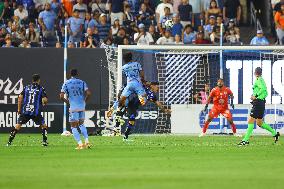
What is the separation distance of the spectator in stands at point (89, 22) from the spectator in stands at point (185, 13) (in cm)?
333

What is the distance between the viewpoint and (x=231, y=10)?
142 ft

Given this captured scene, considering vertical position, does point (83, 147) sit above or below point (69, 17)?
below

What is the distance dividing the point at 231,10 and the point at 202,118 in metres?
5.47

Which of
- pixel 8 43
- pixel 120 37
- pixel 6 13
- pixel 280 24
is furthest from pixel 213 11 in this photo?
pixel 6 13

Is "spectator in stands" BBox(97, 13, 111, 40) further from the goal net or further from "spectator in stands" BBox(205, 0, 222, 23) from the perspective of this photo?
"spectator in stands" BBox(205, 0, 222, 23)

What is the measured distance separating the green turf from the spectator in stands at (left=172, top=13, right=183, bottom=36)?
9.99m

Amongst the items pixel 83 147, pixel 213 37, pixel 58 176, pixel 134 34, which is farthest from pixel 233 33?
pixel 58 176

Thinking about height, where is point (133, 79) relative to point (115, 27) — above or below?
below

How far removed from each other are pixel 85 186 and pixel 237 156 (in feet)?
27.8

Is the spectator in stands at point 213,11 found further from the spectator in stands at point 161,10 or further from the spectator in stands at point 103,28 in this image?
the spectator in stands at point 103,28

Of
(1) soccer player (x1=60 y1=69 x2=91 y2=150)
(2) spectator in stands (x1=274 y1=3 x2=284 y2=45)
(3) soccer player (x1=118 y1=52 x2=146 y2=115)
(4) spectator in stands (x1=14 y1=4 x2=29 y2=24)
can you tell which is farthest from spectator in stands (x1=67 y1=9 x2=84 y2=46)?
(1) soccer player (x1=60 y1=69 x2=91 y2=150)

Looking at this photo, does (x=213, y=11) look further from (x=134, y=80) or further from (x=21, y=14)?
(x=134, y=80)

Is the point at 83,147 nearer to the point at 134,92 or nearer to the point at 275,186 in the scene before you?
the point at 134,92

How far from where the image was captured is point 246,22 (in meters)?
45.9
